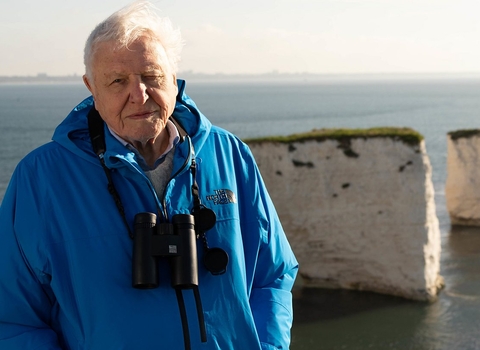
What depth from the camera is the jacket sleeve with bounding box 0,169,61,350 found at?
7.30 ft

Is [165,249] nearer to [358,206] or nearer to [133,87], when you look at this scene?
[133,87]

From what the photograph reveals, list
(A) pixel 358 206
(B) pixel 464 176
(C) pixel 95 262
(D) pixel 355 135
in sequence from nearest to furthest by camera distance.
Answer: (C) pixel 95 262
(D) pixel 355 135
(A) pixel 358 206
(B) pixel 464 176

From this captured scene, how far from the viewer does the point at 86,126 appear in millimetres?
2439

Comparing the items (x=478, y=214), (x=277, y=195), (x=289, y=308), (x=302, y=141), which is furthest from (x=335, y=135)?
(x=289, y=308)

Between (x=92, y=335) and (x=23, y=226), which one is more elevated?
(x=23, y=226)

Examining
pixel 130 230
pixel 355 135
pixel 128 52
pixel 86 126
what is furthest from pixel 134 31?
pixel 355 135

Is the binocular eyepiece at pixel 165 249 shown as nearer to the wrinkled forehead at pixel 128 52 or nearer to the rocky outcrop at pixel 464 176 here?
the wrinkled forehead at pixel 128 52

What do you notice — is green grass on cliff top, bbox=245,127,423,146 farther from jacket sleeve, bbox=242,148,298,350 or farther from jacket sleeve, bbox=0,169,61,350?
jacket sleeve, bbox=0,169,61,350

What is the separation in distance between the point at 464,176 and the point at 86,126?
2079 cm

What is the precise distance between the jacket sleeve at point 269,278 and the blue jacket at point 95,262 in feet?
0.03

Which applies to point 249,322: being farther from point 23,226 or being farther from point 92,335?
point 23,226

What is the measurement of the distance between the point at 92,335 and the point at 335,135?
43.0 ft

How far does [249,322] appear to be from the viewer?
2391mm

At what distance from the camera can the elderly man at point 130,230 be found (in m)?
2.23
